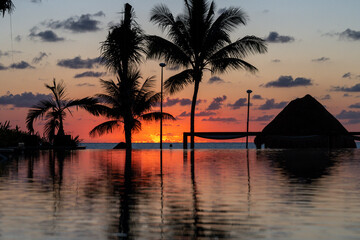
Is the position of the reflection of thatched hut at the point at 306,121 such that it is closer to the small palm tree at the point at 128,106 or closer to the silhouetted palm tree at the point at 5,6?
the small palm tree at the point at 128,106

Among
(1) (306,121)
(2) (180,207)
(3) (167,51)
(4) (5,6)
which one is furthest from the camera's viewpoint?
(1) (306,121)

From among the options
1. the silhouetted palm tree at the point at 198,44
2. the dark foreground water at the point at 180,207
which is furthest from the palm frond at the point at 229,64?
the dark foreground water at the point at 180,207

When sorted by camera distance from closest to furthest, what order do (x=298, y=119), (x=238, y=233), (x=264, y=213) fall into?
(x=238, y=233) < (x=264, y=213) < (x=298, y=119)

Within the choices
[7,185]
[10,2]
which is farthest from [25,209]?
[10,2]

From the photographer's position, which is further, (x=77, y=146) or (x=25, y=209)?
(x=77, y=146)

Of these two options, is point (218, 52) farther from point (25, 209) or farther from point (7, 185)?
point (25, 209)

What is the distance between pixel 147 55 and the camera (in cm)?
3725

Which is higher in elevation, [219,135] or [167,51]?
[167,51]

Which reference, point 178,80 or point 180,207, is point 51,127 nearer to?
point 178,80

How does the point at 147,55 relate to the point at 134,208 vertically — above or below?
above

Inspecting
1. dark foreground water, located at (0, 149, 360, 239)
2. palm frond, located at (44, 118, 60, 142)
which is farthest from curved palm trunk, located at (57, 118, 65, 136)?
dark foreground water, located at (0, 149, 360, 239)

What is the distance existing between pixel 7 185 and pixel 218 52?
87.4 feet

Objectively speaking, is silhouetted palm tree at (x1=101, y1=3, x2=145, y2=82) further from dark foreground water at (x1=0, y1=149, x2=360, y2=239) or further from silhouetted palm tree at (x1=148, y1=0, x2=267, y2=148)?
dark foreground water at (x1=0, y1=149, x2=360, y2=239)

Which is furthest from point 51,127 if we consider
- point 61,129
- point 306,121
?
point 306,121
